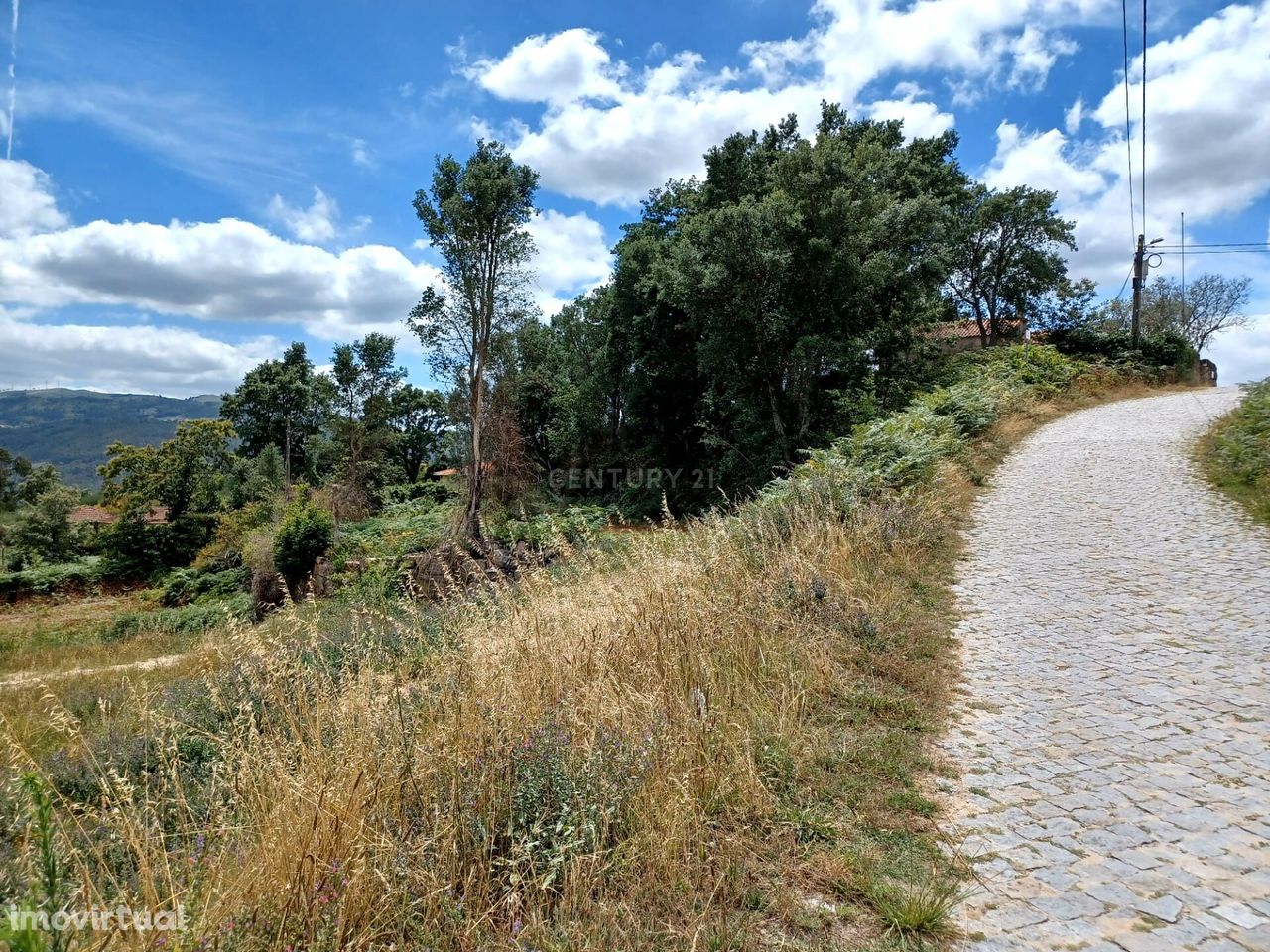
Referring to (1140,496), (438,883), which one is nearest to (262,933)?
(438,883)

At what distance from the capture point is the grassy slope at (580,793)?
203cm

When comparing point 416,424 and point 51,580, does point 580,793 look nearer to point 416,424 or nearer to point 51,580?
point 51,580

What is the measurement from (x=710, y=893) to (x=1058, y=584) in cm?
540

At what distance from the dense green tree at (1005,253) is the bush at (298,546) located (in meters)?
26.8

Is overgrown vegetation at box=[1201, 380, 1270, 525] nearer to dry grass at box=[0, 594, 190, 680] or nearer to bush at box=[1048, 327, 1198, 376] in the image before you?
bush at box=[1048, 327, 1198, 376]

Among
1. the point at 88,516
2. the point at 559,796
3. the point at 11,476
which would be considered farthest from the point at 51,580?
the point at 559,796

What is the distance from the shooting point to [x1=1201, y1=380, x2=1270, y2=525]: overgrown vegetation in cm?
792

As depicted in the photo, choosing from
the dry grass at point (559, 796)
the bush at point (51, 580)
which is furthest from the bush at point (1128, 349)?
the bush at point (51, 580)

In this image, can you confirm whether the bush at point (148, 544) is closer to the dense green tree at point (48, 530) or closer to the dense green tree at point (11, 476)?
the dense green tree at point (48, 530)

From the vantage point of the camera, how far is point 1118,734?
3.43 metres

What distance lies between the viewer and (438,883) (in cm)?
212

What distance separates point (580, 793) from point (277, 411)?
52.6 metres

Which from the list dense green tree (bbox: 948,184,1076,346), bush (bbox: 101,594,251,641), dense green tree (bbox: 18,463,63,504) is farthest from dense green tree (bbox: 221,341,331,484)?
dense green tree (bbox: 948,184,1076,346)

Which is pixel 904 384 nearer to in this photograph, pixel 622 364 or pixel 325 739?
pixel 622 364
